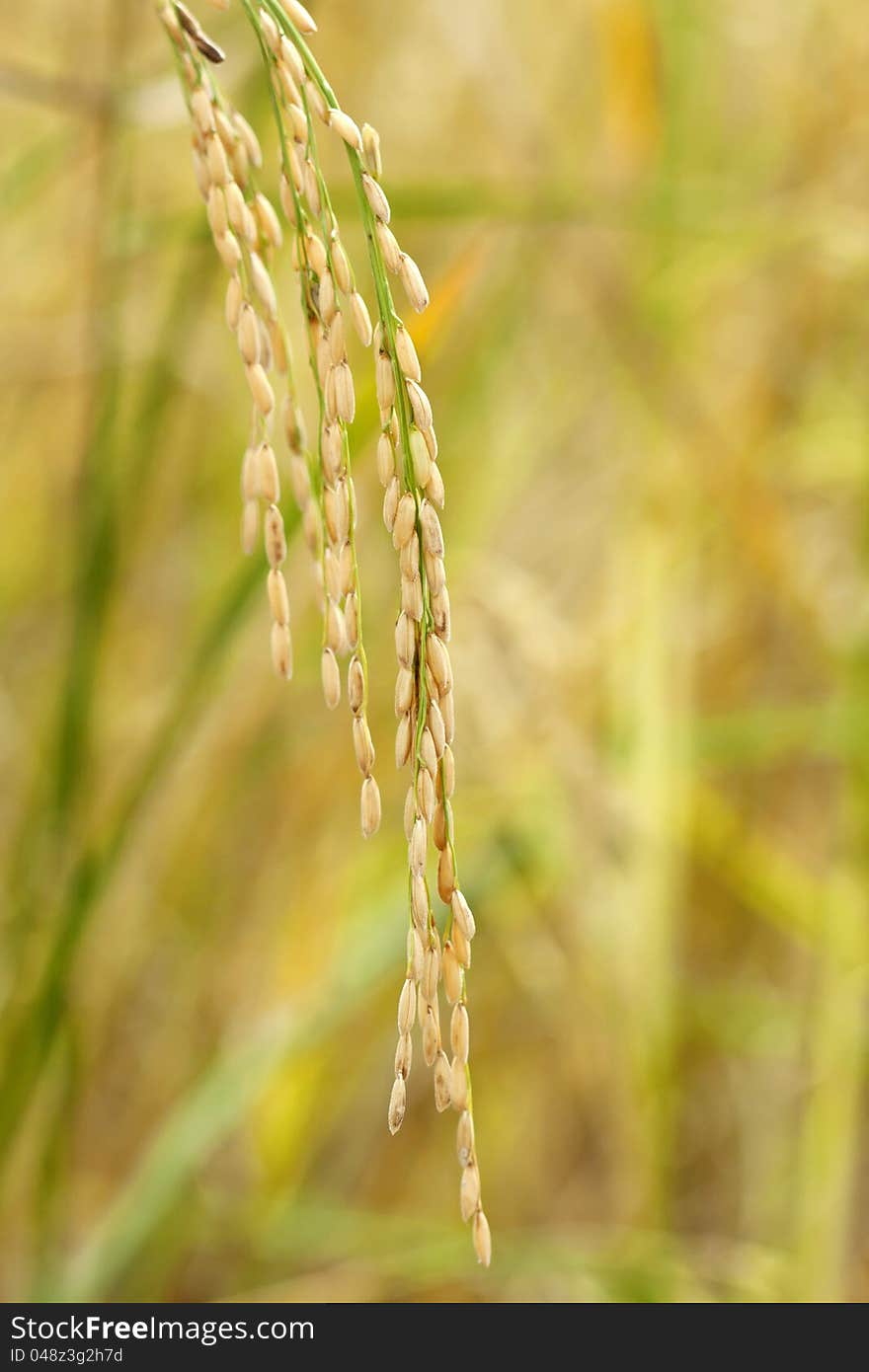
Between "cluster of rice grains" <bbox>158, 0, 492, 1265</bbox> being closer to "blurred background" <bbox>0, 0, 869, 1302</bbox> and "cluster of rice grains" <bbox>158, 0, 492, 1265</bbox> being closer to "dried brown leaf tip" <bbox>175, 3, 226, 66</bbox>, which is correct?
"dried brown leaf tip" <bbox>175, 3, 226, 66</bbox>

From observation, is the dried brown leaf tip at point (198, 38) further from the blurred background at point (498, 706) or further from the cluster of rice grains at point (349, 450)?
the blurred background at point (498, 706)

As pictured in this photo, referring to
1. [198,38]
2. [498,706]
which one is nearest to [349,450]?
[198,38]

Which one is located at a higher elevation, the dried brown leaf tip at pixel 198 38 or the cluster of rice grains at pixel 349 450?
the dried brown leaf tip at pixel 198 38

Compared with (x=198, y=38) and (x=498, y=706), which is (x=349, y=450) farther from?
(x=498, y=706)

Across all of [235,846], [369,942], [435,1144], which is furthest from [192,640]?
[435,1144]

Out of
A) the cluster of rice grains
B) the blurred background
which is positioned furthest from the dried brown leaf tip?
the blurred background

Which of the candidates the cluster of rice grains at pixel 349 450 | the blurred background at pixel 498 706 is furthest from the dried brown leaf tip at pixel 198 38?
the blurred background at pixel 498 706
